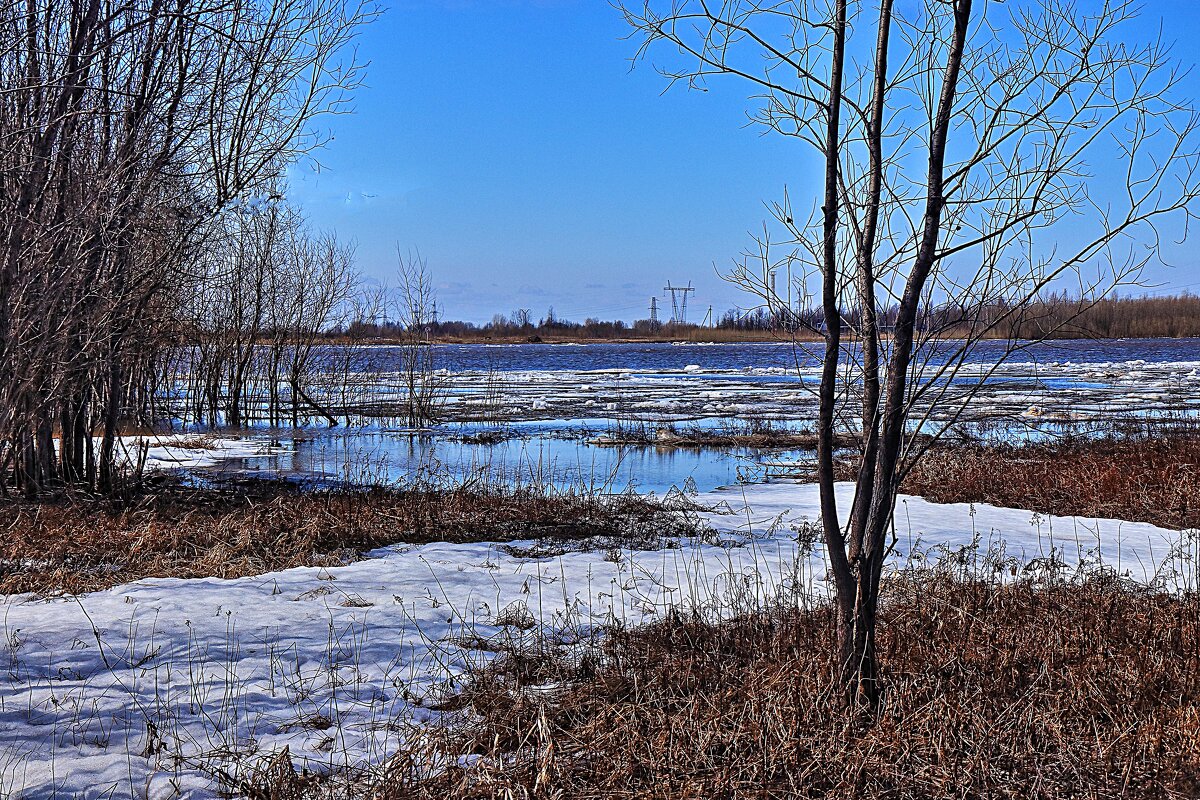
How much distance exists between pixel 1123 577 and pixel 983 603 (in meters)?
1.65

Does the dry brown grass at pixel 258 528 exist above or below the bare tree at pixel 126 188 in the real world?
below

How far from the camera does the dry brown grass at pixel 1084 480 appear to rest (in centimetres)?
964

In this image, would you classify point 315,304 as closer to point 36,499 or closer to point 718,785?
point 36,499

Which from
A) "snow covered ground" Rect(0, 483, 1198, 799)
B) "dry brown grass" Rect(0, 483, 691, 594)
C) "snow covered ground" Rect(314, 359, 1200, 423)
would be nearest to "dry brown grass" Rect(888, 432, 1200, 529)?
"snow covered ground" Rect(0, 483, 1198, 799)

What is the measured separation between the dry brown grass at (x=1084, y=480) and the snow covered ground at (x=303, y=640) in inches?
50.8

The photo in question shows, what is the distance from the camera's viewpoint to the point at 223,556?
7109mm

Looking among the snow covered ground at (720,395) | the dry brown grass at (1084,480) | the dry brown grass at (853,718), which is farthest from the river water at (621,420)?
the dry brown grass at (853,718)

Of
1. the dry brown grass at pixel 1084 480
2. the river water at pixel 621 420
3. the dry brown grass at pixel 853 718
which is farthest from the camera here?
the river water at pixel 621 420

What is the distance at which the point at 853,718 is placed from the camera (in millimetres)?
3613

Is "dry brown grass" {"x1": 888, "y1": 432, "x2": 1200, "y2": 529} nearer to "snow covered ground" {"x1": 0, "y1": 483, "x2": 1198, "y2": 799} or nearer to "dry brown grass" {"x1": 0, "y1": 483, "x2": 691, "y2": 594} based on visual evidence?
"snow covered ground" {"x1": 0, "y1": 483, "x2": 1198, "y2": 799}

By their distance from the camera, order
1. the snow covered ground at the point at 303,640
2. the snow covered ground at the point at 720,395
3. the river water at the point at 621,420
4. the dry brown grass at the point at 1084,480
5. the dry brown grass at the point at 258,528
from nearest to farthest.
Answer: the snow covered ground at the point at 303,640 < the dry brown grass at the point at 258,528 < the dry brown grass at the point at 1084,480 < the river water at the point at 621,420 < the snow covered ground at the point at 720,395

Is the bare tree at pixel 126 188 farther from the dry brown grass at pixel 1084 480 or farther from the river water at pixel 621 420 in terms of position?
the dry brown grass at pixel 1084 480

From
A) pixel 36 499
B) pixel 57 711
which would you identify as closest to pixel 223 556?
pixel 57 711

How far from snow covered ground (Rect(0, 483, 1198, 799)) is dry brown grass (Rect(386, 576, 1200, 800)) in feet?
1.93
